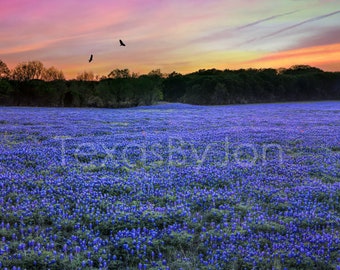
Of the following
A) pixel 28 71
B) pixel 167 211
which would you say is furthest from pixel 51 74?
pixel 167 211

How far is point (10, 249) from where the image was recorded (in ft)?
14.2

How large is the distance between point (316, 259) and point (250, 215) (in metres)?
1.48

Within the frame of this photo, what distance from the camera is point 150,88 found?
220ft

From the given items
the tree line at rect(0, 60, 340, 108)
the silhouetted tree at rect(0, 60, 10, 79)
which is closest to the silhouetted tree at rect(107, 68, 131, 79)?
the tree line at rect(0, 60, 340, 108)

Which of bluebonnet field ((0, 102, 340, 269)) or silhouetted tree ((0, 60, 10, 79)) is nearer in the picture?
bluebonnet field ((0, 102, 340, 269))

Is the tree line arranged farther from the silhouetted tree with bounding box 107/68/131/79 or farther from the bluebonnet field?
the bluebonnet field

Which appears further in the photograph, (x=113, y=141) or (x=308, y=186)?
(x=113, y=141)

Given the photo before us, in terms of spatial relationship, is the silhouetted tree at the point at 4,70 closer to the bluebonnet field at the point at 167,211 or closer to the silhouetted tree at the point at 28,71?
the silhouetted tree at the point at 28,71

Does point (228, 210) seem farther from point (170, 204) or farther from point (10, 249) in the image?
point (10, 249)

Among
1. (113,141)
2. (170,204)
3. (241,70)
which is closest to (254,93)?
(241,70)

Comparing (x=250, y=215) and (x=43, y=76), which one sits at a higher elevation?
(x=43, y=76)

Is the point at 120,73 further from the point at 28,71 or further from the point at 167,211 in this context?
the point at 167,211

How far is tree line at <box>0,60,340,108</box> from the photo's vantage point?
66875mm

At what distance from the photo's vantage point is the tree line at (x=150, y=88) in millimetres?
66875
